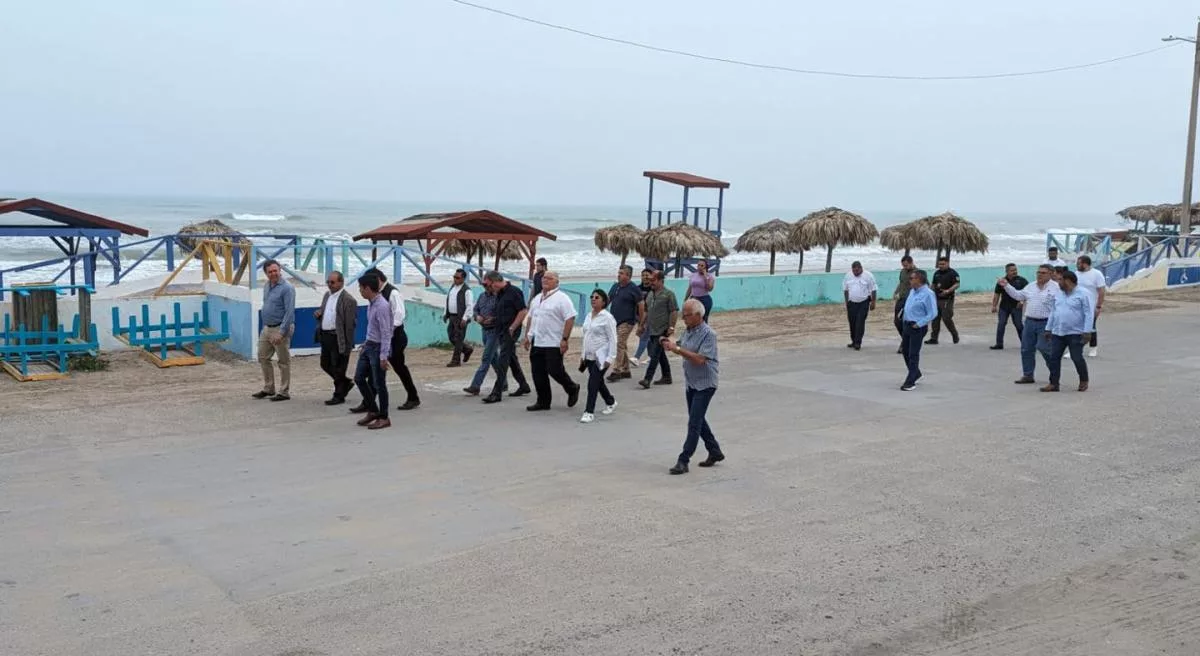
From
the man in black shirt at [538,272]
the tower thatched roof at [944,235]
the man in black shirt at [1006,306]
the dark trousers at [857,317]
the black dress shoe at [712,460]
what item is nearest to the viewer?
the black dress shoe at [712,460]

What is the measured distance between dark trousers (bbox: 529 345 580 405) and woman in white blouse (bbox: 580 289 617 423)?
1.04 ft

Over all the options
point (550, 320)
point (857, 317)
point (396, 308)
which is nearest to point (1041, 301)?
point (857, 317)

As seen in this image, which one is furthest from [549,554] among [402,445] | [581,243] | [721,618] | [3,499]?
[581,243]

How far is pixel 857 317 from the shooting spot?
50.8ft

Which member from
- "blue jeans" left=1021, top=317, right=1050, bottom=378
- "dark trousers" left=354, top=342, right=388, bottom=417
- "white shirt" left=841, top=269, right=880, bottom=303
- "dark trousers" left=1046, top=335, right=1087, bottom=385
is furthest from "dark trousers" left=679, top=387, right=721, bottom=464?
"white shirt" left=841, top=269, right=880, bottom=303

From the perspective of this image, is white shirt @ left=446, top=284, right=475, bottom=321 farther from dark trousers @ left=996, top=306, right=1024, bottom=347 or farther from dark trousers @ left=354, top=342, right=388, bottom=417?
dark trousers @ left=996, top=306, right=1024, bottom=347

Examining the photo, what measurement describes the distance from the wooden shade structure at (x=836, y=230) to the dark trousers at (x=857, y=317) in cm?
1370

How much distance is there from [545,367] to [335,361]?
219cm

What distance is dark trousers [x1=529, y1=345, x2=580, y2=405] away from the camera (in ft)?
33.5

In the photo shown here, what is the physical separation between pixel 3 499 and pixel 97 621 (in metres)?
2.64

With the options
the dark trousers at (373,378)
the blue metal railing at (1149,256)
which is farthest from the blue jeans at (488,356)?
the blue metal railing at (1149,256)

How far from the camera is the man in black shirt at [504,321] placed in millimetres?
10609

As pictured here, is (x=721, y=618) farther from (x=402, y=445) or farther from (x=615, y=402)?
(x=615, y=402)

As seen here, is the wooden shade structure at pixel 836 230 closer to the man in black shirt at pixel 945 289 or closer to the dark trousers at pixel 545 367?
the man in black shirt at pixel 945 289
